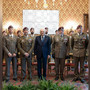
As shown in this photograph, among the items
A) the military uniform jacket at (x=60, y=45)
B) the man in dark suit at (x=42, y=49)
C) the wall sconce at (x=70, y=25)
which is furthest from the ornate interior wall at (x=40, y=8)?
the man in dark suit at (x=42, y=49)

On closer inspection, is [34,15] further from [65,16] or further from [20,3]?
[65,16]

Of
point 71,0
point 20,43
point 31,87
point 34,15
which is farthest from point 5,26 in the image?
point 31,87

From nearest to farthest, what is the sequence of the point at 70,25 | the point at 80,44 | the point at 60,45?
the point at 80,44 < the point at 60,45 < the point at 70,25

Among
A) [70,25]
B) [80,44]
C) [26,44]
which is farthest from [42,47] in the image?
[70,25]

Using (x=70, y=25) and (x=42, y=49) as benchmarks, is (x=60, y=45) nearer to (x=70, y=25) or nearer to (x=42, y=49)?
(x=42, y=49)

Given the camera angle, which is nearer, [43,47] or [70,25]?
[43,47]

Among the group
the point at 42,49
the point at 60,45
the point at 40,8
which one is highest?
the point at 40,8

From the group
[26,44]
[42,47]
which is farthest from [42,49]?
[26,44]

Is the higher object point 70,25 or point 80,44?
point 70,25

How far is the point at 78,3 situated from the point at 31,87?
774cm

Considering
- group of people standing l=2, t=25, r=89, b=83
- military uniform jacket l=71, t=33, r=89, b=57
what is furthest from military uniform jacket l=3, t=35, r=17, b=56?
military uniform jacket l=71, t=33, r=89, b=57

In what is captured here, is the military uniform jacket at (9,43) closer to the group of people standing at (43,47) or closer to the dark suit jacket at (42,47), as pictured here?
the group of people standing at (43,47)

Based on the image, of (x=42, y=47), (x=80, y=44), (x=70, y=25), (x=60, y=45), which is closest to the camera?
(x=80, y=44)

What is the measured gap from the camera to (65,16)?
30.0ft
